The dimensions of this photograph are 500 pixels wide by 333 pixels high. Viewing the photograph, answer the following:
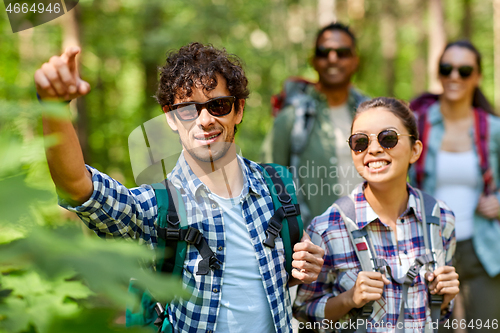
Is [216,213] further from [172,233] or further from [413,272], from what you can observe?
[413,272]

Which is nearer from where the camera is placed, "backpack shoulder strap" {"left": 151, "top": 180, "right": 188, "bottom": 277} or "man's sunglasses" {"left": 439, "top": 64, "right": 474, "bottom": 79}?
"backpack shoulder strap" {"left": 151, "top": 180, "right": 188, "bottom": 277}

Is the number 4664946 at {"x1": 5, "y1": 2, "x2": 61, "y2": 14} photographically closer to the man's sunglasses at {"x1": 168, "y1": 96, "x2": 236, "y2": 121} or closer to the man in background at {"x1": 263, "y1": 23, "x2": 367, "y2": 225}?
the man's sunglasses at {"x1": 168, "y1": 96, "x2": 236, "y2": 121}

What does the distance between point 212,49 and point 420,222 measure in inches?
58.1

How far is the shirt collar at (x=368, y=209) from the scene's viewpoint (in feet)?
7.41

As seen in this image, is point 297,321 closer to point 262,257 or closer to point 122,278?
point 262,257

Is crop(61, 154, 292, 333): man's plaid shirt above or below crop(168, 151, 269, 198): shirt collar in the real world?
below

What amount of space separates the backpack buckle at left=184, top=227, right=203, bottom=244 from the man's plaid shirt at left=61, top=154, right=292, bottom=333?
5 cm

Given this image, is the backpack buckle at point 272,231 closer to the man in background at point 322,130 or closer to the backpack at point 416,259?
the backpack at point 416,259

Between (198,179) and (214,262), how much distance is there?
1.32 ft

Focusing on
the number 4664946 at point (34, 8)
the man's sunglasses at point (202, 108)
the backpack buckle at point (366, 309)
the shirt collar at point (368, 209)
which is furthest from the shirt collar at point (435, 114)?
the number 4664946 at point (34, 8)

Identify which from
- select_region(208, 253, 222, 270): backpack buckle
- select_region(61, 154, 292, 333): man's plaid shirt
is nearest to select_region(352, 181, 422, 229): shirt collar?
select_region(61, 154, 292, 333): man's plaid shirt

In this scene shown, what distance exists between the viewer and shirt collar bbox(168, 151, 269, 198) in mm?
2000

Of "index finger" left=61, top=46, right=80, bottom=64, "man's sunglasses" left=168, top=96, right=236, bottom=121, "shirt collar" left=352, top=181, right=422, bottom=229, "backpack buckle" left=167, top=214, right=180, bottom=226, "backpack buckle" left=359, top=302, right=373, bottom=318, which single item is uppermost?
"index finger" left=61, top=46, right=80, bottom=64

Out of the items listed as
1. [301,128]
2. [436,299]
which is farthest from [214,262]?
[301,128]
